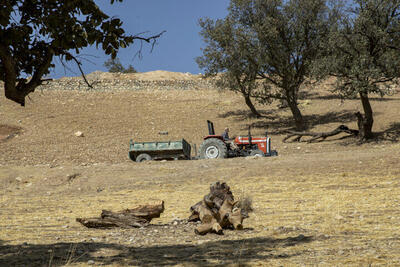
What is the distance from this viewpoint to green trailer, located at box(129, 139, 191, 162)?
1911 cm

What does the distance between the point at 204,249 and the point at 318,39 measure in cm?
2359

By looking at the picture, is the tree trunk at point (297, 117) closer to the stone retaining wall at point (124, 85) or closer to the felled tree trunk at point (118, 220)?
the stone retaining wall at point (124, 85)

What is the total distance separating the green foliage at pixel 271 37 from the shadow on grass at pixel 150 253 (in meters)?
21.1

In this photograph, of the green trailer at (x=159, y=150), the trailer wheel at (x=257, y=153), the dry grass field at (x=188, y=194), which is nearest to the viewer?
the dry grass field at (x=188, y=194)

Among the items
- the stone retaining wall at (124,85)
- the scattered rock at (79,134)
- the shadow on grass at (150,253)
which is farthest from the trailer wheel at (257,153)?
the stone retaining wall at (124,85)

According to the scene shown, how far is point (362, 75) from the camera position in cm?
2084

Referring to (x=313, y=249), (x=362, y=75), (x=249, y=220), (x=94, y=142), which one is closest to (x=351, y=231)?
(x=313, y=249)

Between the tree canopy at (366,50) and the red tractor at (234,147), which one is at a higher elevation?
the tree canopy at (366,50)

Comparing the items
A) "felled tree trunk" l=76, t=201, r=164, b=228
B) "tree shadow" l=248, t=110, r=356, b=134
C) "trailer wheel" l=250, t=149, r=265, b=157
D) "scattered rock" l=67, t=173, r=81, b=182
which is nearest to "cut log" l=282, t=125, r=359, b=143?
"tree shadow" l=248, t=110, r=356, b=134

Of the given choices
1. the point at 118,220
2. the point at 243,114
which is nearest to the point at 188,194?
the point at 118,220

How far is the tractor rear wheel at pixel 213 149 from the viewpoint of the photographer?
1794 centimetres

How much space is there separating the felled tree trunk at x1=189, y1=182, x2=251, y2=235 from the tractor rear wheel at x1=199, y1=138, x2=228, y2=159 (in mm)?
8977

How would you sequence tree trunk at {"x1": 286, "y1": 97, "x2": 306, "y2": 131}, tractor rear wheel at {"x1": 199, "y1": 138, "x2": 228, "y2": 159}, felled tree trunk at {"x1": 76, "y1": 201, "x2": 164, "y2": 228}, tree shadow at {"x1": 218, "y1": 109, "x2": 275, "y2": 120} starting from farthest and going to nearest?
tree shadow at {"x1": 218, "y1": 109, "x2": 275, "y2": 120} → tree trunk at {"x1": 286, "y1": 97, "x2": 306, "y2": 131} → tractor rear wheel at {"x1": 199, "y1": 138, "x2": 228, "y2": 159} → felled tree trunk at {"x1": 76, "y1": 201, "x2": 164, "y2": 228}

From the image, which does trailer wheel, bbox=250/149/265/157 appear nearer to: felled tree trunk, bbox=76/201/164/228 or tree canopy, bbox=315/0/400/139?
tree canopy, bbox=315/0/400/139
